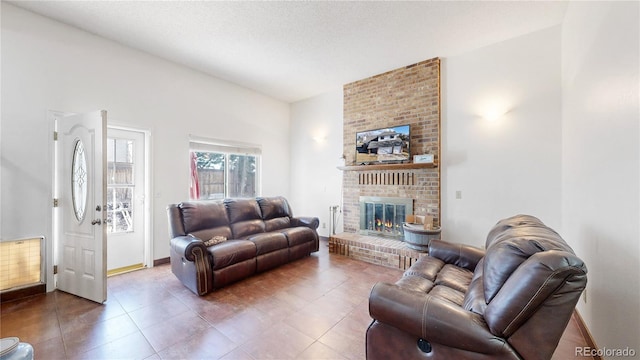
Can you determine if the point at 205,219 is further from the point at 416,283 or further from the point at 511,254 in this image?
the point at 511,254

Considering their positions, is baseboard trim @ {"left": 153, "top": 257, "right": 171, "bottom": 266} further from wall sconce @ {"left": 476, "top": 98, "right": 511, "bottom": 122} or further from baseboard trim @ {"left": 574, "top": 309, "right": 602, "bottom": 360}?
wall sconce @ {"left": 476, "top": 98, "right": 511, "bottom": 122}

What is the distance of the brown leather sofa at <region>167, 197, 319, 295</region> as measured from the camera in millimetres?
2754

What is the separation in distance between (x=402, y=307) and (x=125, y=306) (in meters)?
2.71

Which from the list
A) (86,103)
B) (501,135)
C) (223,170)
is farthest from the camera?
(223,170)

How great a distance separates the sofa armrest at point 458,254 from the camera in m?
2.33

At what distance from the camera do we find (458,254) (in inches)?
95.0

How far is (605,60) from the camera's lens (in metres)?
1.71

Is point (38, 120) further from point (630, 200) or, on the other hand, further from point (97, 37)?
point (630, 200)

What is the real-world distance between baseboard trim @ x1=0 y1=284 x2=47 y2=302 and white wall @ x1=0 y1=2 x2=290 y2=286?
21.9 inches

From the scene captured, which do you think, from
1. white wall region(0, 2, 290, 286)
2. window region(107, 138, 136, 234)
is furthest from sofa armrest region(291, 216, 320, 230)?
window region(107, 138, 136, 234)

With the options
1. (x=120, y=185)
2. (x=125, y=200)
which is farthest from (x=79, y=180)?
(x=125, y=200)

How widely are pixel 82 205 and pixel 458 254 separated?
402 centimetres

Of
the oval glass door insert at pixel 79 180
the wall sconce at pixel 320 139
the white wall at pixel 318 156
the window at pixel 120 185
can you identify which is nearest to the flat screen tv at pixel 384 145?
the white wall at pixel 318 156

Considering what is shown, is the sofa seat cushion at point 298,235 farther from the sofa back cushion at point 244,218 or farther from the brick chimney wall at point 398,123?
the brick chimney wall at point 398,123
